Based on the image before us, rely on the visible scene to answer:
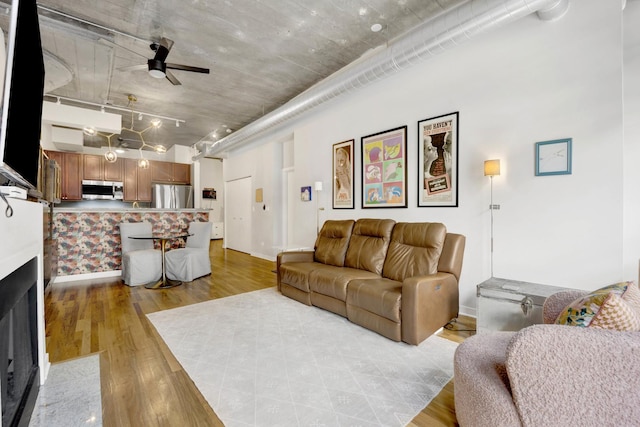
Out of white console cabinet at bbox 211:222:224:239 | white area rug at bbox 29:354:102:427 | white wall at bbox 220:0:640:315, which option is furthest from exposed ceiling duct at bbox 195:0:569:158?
white console cabinet at bbox 211:222:224:239

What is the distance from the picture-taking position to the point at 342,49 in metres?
3.91

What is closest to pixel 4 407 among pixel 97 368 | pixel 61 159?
pixel 97 368

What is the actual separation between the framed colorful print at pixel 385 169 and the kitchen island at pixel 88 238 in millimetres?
4335

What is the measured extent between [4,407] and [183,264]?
3506 mm

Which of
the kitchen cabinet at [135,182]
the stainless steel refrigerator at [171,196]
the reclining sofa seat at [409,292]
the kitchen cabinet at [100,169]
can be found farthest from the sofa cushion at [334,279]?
the kitchen cabinet at [100,169]

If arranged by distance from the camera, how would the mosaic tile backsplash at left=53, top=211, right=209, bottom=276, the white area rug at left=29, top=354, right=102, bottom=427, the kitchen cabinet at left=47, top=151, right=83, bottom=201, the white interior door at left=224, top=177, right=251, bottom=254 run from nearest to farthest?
1. the white area rug at left=29, top=354, right=102, bottom=427
2. the mosaic tile backsplash at left=53, top=211, right=209, bottom=276
3. the kitchen cabinet at left=47, top=151, right=83, bottom=201
4. the white interior door at left=224, top=177, right=251, bottom=254

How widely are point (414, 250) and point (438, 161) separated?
45.1 inches

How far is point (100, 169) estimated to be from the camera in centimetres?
A: 757

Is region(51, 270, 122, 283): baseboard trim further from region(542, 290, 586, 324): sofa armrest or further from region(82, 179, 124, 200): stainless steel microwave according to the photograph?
region(542, 290, 586, 324): sofa armrest

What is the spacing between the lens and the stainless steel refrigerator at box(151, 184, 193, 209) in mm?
8133

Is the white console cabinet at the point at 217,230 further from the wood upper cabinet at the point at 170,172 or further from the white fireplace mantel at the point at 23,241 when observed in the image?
Answer: the white fireplace mantel at the point at 23,241

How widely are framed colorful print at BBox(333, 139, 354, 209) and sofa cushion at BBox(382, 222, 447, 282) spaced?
53.3 inches

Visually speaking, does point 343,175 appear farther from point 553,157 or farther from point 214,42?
point 553,157

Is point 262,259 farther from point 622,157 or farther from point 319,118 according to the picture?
point 622,157
